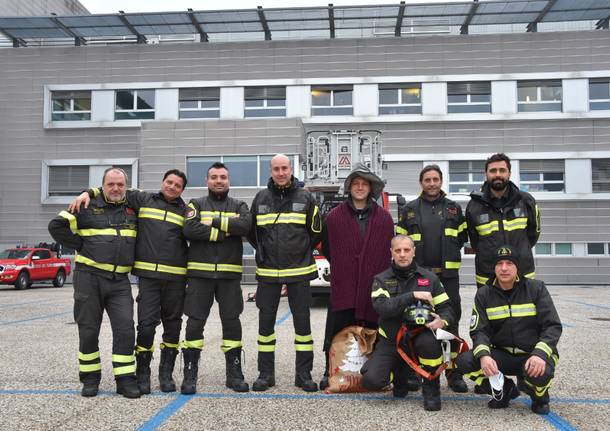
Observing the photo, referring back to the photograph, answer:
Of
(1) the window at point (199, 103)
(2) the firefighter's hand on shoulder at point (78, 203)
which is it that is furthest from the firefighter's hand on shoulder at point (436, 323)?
(1) the window at point (199, 103)

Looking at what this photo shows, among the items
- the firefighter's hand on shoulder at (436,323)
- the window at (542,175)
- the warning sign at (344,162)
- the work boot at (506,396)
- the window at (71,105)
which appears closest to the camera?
the work boot at (506,396)

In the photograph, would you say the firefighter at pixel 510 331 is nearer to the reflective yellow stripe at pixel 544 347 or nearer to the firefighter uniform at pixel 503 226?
the reflective yellow stripe at pixel 544 347

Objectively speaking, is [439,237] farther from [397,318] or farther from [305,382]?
[305,382]

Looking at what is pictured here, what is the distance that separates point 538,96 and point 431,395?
20.7 m

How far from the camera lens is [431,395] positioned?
395cm

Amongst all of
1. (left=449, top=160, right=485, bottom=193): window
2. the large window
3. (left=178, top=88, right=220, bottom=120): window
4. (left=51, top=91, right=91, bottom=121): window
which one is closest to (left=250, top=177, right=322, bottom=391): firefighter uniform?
the large window

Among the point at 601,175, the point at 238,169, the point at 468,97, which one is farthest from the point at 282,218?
the point at 601,175

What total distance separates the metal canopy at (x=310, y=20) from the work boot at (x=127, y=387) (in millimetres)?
19008

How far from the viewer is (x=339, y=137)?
500 inches

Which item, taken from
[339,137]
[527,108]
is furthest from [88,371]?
[527,108]

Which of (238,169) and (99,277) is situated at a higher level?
(238,169)

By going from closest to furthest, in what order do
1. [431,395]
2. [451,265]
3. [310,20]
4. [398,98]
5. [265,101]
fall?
[431,395]
[451,265]
[310,20]
[398,98]
[265,101]

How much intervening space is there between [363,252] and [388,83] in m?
18.6

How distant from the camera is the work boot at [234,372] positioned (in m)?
4.49
